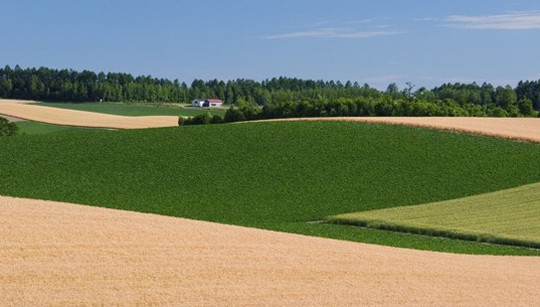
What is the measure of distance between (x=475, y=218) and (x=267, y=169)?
47.7ft

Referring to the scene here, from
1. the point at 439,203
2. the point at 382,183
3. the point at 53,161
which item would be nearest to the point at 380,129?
the point at 382,183

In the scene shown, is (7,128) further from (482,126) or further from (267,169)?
(482,126)

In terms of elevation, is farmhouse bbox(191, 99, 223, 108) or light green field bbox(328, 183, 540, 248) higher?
farmhouse bbox(191, 99, 223, 108)

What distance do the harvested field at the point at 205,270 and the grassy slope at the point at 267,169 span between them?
1074 centimetres

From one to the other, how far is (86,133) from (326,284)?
44136 mm

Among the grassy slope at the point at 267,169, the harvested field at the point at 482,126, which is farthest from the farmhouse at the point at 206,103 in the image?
the grassy slope at the point at 267,169

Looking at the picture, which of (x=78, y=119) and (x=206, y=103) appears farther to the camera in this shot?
(x=206, y=103)

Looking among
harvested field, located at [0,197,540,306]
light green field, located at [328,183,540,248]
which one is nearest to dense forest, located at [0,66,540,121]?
light green field, located at [328,183,540,248]

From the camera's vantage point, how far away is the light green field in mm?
32594

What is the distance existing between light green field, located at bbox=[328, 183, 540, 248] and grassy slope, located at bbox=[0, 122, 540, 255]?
61.0 inches

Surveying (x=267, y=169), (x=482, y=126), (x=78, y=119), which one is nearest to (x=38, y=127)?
(x=78, y=119)

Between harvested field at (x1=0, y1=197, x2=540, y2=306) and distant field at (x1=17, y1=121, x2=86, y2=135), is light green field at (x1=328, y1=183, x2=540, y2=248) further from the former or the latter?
distant field at (x1=17, y1=121, x2=86, y2=135)

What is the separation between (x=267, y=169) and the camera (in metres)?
48.4

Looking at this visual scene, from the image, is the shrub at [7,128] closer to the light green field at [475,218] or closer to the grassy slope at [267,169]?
the grassy slope at [267,169]
